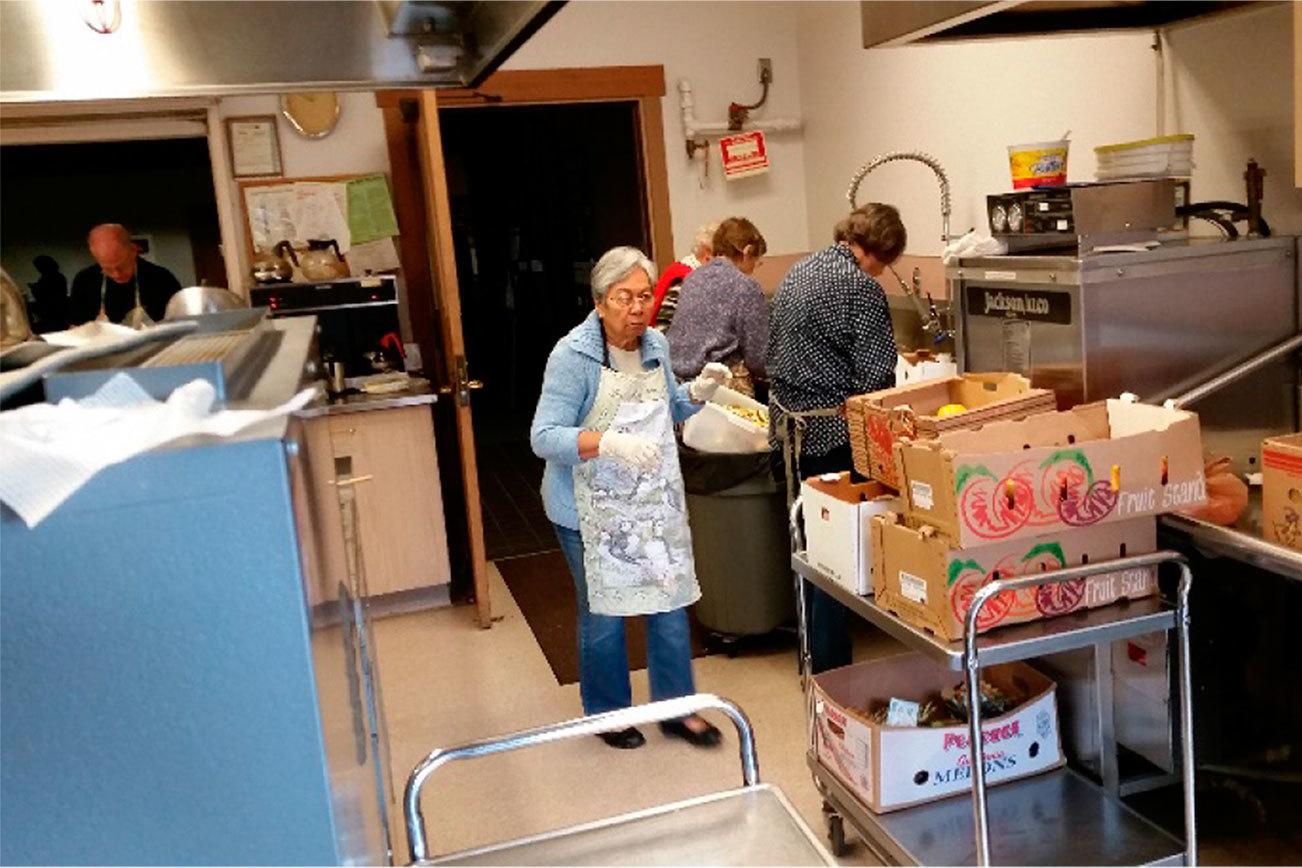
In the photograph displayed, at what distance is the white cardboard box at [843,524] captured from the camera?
2275 mm

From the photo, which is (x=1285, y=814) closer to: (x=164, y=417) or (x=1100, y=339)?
(x=1100, y=339)

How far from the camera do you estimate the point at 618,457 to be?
285 centimetres

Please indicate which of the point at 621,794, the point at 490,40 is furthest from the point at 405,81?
the point at 621,794

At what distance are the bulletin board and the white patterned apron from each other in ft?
7.92

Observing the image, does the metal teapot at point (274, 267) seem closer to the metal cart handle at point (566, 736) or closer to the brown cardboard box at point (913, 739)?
the brown cardboard box at point (913, 739)

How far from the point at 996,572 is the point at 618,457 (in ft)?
3.61

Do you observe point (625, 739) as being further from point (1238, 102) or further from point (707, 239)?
point (1238, 102)

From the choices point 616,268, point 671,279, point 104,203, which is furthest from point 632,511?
point 104,203

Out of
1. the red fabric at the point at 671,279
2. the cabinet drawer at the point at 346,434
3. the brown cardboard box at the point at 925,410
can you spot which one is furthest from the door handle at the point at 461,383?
the brown cardboard box at the point at 925,410

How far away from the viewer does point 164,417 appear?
79 centimetres

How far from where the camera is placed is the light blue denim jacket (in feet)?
9.47

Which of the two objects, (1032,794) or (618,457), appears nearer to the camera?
(1032,794)

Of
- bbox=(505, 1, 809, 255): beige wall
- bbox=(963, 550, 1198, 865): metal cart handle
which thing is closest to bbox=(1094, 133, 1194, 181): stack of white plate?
bbox=(963, 550, 1198, 865): metal cart handle

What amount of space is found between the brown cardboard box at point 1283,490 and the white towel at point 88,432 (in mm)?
1668
